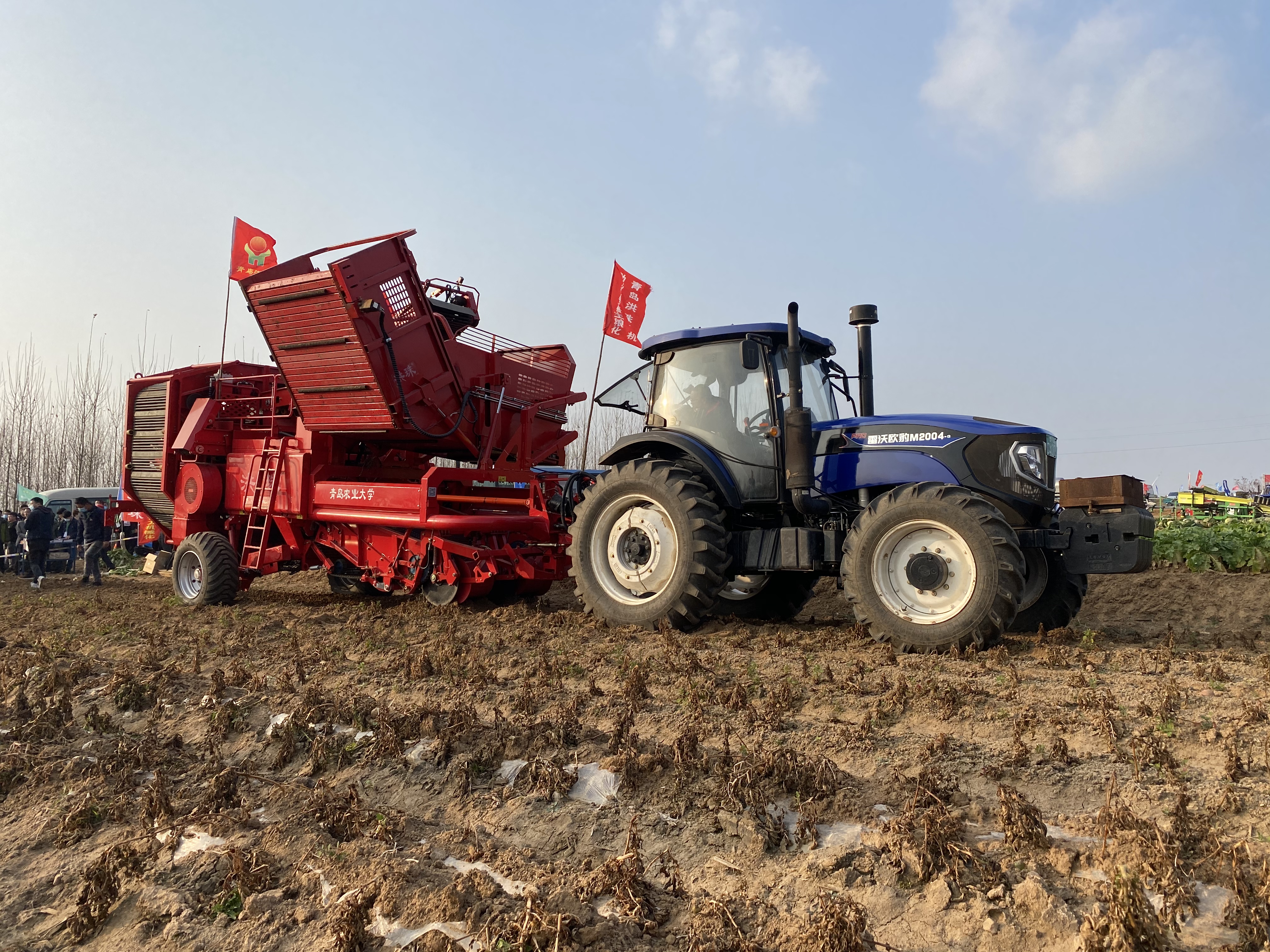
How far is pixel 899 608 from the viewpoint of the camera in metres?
5.09

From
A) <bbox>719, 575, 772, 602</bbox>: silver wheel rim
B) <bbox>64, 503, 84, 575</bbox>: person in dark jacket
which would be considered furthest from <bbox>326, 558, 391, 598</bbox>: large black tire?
<bbox>64, 503, 84, 575</bbox>: person in dark jacket

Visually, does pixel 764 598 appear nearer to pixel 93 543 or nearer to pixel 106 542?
pixel 93 543

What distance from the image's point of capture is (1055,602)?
5715mm

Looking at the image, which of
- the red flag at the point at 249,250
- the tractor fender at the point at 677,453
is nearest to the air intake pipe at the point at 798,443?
the tractor fender at the point at 677,453

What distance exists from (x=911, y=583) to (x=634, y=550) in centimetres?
199

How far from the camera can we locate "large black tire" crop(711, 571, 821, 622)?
7.02 m

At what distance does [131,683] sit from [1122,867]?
460 centimetres

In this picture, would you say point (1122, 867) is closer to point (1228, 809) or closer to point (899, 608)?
point (1228, 809)

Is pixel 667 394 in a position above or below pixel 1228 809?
above

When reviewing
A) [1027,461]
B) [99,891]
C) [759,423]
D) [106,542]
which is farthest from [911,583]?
[106,542]

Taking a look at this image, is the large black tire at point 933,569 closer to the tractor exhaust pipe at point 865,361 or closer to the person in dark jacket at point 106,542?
the tractor exhaust pipe at point 865,361

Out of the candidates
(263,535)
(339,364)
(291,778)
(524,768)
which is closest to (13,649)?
(263,535)

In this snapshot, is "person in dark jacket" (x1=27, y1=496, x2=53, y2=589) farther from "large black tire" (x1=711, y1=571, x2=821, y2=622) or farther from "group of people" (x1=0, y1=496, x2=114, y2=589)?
"large black tire" (x1=711, y1=571, x2=821, y2=622)

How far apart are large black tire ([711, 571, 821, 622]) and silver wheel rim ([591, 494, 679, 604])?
1.11 metres
